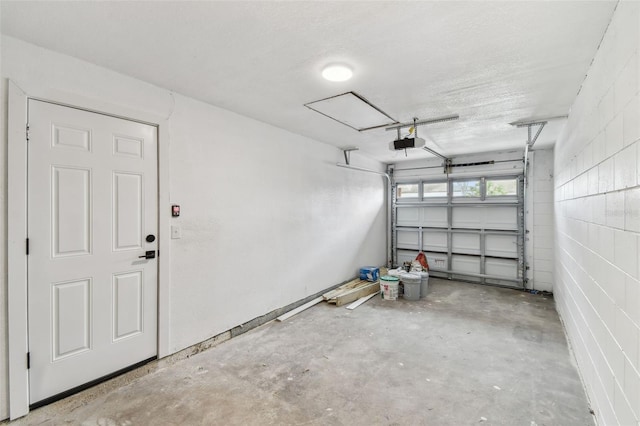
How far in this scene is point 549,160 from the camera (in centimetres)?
489

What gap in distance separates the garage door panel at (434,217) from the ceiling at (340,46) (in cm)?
315

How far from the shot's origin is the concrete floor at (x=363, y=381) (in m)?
1.99

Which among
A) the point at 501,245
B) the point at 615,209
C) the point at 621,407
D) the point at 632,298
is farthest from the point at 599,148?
the point at 501,245

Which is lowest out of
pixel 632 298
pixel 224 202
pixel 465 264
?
pixel 465 264

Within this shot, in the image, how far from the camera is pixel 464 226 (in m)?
5.77

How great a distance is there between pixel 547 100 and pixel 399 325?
9.25ft

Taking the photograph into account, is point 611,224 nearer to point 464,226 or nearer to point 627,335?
point 627,335

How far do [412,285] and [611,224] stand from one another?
3.15 m

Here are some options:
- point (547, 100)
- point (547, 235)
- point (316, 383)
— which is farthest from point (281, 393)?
point (547, 235)

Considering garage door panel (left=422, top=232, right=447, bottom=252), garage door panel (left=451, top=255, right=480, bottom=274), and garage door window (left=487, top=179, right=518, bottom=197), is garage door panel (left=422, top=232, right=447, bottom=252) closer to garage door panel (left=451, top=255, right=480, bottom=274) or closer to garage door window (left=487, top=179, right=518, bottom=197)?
garage door panel (left=451, top=255, right=480, bottom=274)

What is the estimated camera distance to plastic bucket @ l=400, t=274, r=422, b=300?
4.53 m

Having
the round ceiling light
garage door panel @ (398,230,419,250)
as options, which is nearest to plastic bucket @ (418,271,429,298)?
garage door panel @ (398,230,419,250)

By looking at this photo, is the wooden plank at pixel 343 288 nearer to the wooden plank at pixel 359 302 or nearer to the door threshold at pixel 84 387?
the wooden plank at pixel 359 302

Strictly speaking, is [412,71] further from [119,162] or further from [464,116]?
[119,162]
